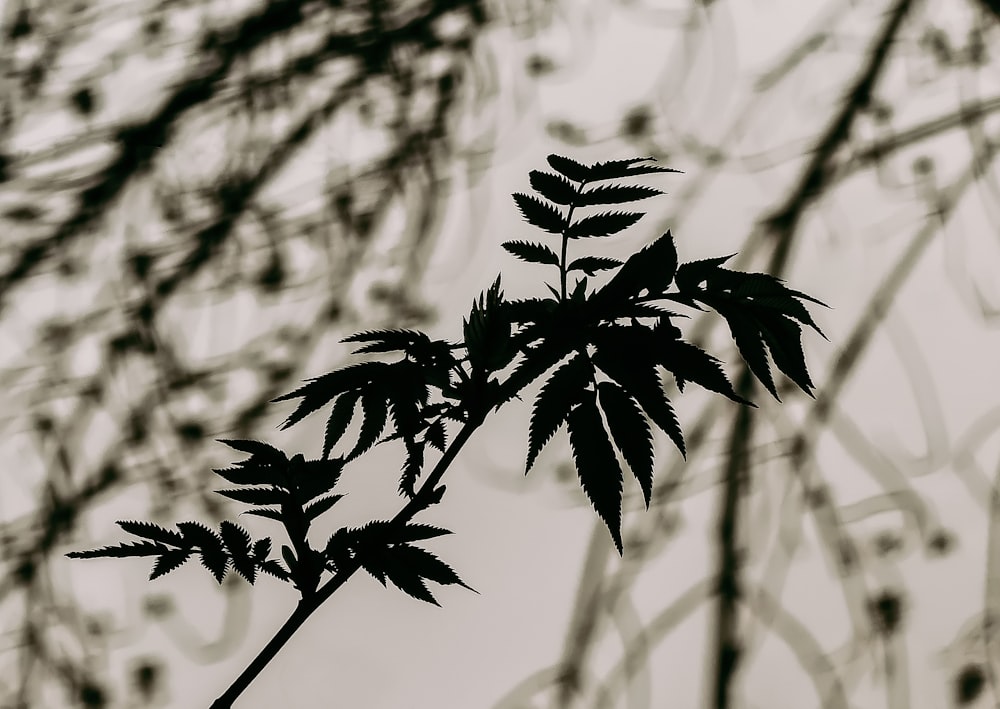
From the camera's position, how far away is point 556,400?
46 cm

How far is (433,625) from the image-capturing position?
114 cm

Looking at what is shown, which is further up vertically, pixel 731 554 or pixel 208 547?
pixel 208 547

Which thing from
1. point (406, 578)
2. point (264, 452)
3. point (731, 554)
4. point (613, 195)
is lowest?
point (731, 554)

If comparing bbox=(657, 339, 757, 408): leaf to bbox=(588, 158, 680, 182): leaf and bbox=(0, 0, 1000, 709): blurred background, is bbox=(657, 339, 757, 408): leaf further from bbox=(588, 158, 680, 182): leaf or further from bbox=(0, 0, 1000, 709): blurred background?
bbox=(0, 0, 1000, 709): blurred background

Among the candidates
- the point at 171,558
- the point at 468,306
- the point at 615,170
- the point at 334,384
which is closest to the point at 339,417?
the point at 334,384

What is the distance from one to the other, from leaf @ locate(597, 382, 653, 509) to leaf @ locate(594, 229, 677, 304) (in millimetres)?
62

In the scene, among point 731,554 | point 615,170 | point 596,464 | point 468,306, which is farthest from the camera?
point 468,306

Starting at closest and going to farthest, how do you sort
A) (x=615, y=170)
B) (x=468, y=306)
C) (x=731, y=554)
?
(x=615, y=170)
(x=731, y=554)
(x=468, y=306)

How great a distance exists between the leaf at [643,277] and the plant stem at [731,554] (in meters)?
0.70

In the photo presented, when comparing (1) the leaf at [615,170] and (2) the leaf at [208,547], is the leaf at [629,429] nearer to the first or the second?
(1) the leaf at [615,170]

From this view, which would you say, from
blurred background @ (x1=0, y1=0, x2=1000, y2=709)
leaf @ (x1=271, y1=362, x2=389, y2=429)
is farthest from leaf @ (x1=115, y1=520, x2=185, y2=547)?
blurred background @ (x1=0, y1=0, x2=1000, y2=709)

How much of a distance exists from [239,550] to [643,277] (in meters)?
0.35

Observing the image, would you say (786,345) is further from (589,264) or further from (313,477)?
(313,477)

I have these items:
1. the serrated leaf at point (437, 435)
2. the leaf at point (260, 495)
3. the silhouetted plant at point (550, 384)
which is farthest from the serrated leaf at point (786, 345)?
the leaf at point (260, 495)
